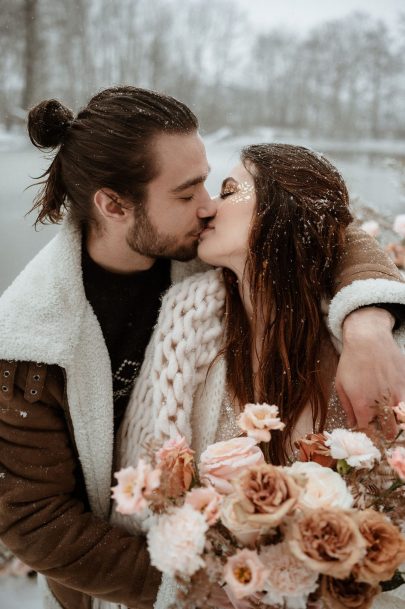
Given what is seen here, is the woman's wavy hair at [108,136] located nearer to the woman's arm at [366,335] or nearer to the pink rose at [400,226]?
the woman's arm at [366,335]

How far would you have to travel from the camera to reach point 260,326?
1271 millimetres

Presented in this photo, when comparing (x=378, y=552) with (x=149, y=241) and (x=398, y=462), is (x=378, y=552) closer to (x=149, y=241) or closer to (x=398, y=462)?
(x=398, y=462)

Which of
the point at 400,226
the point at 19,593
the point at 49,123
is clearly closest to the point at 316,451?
the point at 49,123

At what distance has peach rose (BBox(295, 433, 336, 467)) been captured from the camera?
821 millimetres

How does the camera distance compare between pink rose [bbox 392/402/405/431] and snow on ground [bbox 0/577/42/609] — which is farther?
snow on ground [bbox 0/577/42/609]

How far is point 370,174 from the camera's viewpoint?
8.05 ft

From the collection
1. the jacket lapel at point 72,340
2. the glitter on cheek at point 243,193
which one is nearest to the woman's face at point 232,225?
the glitter on cheek at point 243,193

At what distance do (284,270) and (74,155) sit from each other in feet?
1.95

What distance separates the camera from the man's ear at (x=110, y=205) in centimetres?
132

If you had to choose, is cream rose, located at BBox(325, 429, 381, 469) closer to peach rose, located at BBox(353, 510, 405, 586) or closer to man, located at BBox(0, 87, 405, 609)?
peach rose, located at BBox(353, 510, 405, 586)

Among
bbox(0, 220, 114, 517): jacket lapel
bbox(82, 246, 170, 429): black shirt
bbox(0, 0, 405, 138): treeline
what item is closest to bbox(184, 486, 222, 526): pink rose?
bbox(0, 220, 114, 517): jacket lapel

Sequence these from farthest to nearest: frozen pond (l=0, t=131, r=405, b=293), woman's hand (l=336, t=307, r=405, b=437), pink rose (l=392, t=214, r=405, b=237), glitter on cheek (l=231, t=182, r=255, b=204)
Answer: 1. frozen pond (l=0, t=131, r=405, b=293)
2. pink rose (l=392, t=214, r=405, b=237)
3. glitter on cheek (l=231, t=182, r=255, b=204)
4. woman's hand (l=336, t=307, r=405, b=437)

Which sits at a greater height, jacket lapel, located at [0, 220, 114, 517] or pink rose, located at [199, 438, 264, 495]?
pink rose, located at [199, 438, 264, 495]

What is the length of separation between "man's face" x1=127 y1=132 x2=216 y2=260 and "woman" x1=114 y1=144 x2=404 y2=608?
0.23 feet
